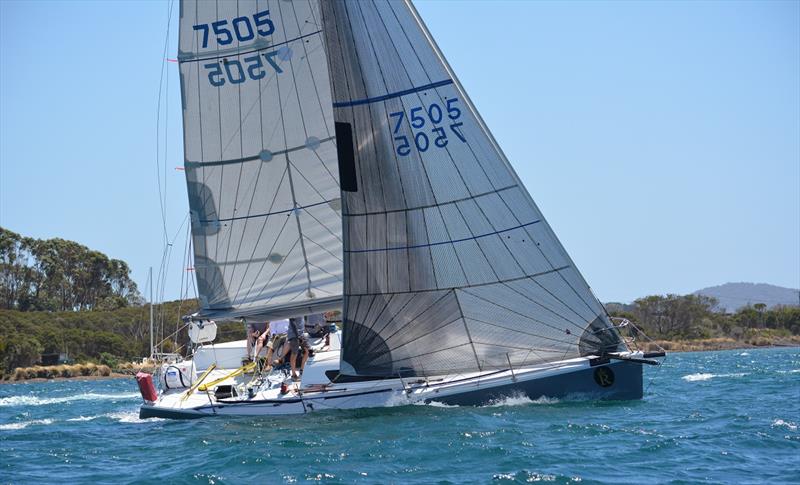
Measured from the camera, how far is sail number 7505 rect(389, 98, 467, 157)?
63.0 feet

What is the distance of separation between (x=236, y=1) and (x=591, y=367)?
11346 mm

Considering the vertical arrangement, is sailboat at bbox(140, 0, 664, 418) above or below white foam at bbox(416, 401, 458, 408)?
above

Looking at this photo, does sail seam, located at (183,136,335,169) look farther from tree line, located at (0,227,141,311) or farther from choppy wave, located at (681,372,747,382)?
tree line, located at (0,227,141,311)

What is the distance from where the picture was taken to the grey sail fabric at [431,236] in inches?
740

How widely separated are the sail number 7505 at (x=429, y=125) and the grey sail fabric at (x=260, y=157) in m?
2.70

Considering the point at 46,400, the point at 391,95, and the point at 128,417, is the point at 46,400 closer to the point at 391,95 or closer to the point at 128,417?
the point at 128,417

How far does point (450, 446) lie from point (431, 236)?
5.43 meters

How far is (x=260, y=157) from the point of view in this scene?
22.1 m

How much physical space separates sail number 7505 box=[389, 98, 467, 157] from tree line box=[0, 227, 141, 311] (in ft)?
235

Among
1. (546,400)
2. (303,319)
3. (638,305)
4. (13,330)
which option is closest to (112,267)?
(13,330)

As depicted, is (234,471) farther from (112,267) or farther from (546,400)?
(112,267)

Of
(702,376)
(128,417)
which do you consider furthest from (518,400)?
(702,376)

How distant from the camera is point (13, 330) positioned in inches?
2510

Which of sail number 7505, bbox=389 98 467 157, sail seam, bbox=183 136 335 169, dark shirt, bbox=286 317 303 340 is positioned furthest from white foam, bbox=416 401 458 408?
sail seam, bbox=183 136 335 169
